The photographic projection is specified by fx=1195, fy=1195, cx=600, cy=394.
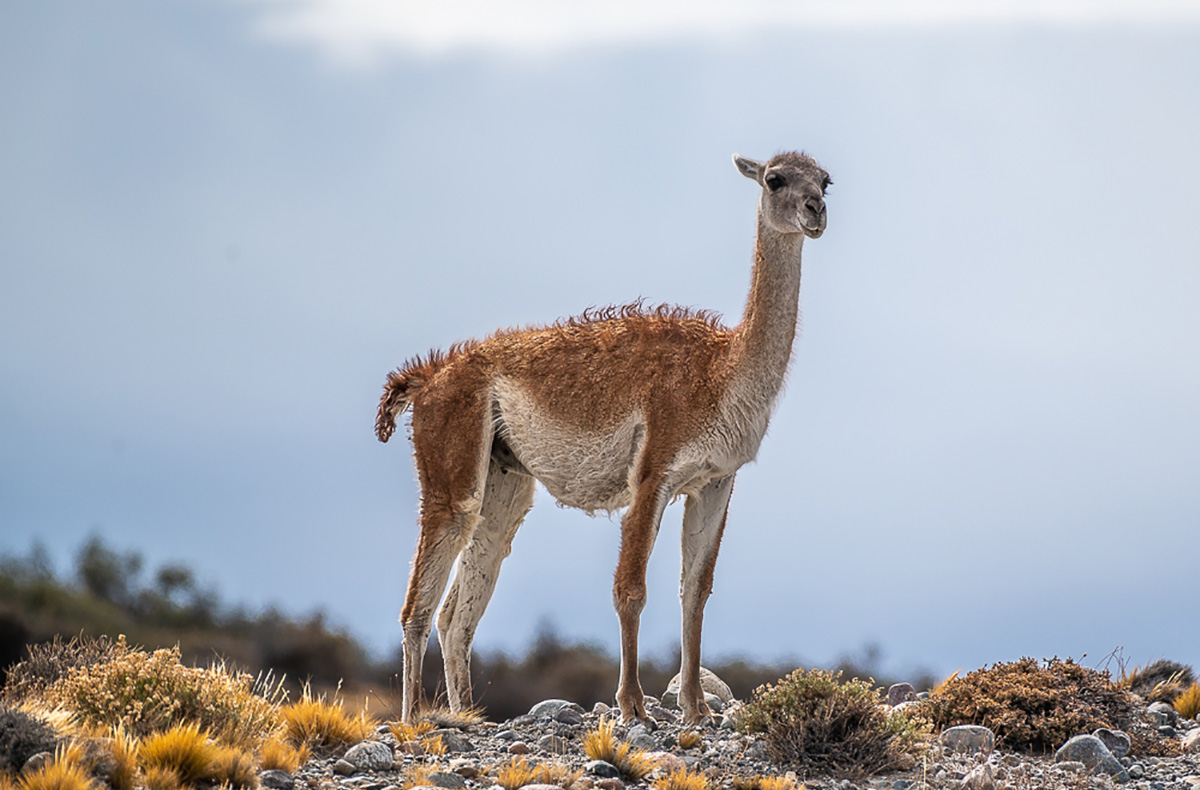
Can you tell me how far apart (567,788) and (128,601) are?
63.5ft

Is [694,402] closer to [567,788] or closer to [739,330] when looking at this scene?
[739,330]

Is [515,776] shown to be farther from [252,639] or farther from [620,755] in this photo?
[252,639]

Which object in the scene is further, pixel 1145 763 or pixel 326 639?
pixel 326 639

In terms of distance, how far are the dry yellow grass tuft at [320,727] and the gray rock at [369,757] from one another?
57cm

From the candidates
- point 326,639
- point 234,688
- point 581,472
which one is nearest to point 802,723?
point 581,472

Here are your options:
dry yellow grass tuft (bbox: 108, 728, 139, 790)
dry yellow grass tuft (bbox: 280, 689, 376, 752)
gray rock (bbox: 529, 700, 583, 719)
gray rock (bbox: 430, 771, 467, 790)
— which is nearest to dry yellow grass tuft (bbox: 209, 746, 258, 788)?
dry yellow grass tuft (bbox: 108, 728, 139, 790)

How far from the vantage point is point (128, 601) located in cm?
2598

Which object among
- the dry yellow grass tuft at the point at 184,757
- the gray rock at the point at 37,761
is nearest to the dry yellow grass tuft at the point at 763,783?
the dry yellow grass tuft at the point at 184,757

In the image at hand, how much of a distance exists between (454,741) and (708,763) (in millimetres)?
2485

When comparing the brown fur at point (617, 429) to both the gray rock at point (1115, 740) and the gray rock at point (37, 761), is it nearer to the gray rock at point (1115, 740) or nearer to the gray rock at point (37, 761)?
the gray rock at point (1115, 740)

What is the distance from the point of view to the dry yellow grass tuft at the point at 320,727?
10898mm

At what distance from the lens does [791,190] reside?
11531 millimetres

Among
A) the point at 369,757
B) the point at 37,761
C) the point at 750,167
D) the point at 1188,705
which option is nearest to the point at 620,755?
the point at 369,757

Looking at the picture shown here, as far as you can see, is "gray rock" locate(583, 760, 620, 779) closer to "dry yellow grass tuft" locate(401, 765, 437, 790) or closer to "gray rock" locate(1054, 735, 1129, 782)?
"dry yellow grass tuft" locate(401, 765, 437, 790)
